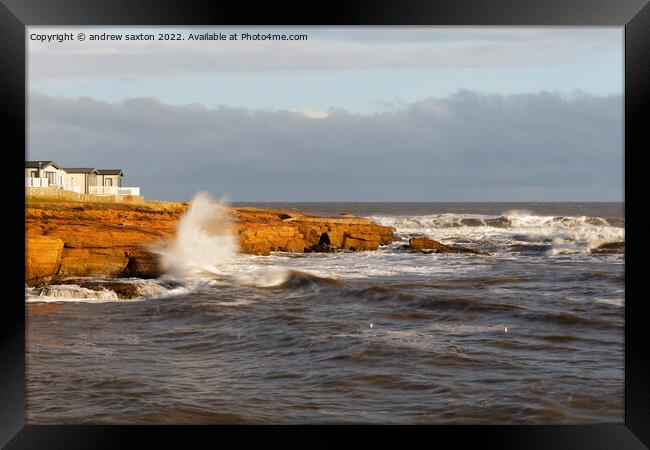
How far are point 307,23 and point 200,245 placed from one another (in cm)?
1475

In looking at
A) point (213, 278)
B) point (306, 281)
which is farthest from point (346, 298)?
point (213, 278)

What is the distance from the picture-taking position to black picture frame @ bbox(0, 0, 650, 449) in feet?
11.1

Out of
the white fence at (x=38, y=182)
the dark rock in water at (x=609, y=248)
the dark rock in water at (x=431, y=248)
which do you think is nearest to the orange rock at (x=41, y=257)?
the white fence at (x=38, y=182)

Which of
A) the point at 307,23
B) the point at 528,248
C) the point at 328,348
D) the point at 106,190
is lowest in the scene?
the point at 328,348

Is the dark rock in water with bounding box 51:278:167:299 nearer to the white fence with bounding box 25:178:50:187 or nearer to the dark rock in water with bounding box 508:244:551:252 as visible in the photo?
the white fence with bounding box 25:178:50:187

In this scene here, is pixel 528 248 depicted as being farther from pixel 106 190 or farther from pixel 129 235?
pixel 106 190

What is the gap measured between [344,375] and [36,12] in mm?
3401

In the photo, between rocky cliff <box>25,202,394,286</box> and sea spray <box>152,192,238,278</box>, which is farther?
sea spray <box>152,192,238,278</box>

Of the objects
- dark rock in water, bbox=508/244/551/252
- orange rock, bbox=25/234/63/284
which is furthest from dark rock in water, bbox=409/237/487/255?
orange rock, bbox=25/234/63/284

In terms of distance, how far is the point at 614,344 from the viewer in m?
6.94

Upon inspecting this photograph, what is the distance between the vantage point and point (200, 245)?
1783 centimetres

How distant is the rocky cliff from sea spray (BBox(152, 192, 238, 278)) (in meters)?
0.29

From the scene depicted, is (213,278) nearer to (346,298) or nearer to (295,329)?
(346,298)

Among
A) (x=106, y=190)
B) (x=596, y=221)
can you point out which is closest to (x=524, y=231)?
(x=596, y=221)
